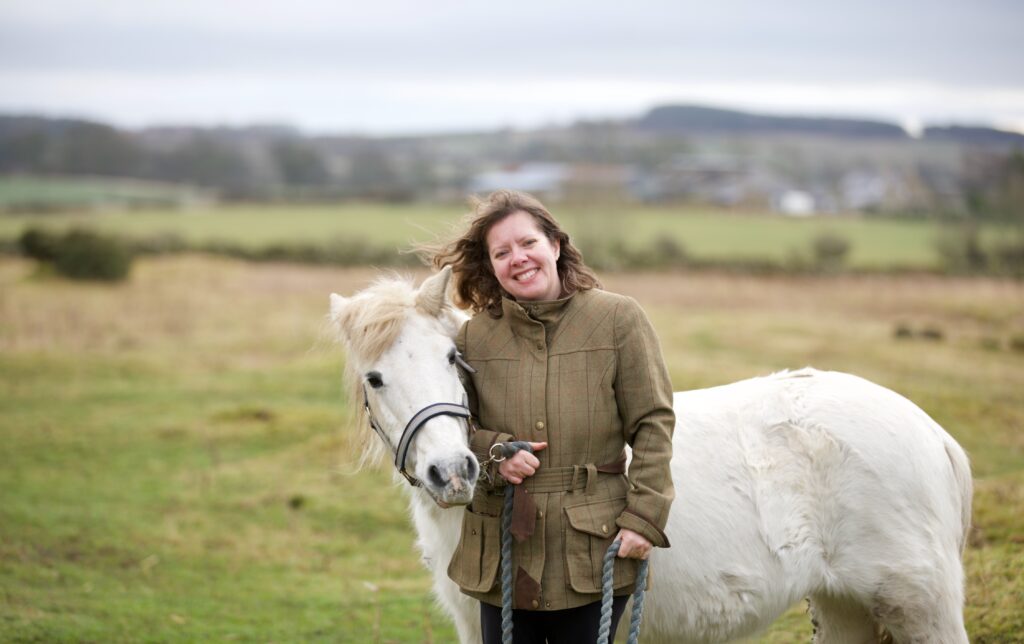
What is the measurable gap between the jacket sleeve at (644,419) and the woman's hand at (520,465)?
36 centimetres

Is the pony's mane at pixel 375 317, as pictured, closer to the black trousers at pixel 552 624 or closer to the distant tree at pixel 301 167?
the black trousers at pixel 552 624

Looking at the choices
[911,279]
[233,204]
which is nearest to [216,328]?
[911,279]

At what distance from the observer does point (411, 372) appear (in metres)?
3.25

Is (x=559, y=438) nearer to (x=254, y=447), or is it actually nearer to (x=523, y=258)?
(x=523, y=258)

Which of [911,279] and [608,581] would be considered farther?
[911,279]

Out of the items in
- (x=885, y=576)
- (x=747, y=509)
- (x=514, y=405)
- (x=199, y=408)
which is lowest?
(x=199, y=408)

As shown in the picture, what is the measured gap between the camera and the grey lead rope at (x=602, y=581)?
307 centimetres

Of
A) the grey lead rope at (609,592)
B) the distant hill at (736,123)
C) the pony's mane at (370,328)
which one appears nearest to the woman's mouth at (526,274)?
the pony's mane at (370,328)

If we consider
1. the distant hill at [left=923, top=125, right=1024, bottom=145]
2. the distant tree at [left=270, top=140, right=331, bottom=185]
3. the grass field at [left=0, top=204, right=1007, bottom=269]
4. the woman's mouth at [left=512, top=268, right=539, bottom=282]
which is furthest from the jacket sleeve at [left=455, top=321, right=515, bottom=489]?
the distant tree at [left=270, top=140, right=331, bottom=185]

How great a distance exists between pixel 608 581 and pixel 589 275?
1215mm

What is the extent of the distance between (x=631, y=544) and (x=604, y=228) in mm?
39447

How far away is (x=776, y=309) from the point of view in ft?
80.1

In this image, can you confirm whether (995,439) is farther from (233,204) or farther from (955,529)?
(233,204)

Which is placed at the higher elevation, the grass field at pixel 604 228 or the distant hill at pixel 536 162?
the distant hill at pixel 536 162
